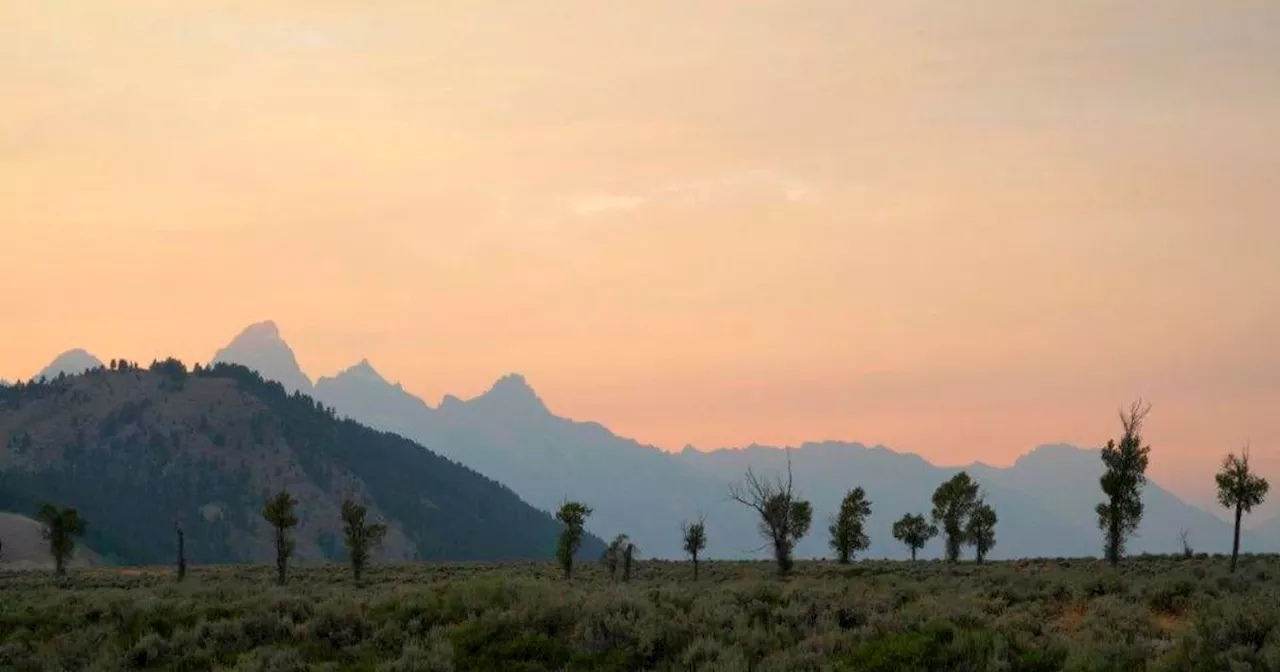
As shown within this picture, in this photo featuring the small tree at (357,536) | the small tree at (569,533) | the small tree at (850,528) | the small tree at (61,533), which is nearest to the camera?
the small tree at (569,533)

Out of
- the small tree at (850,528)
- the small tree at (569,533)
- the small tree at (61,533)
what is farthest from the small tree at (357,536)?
the small tree at (850,528)

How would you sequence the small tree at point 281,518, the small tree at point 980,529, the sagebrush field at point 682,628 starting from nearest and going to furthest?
1. the sagebrush field at point 682,628
2. the small tree at point 281,518
3. the small tree at point 980,529

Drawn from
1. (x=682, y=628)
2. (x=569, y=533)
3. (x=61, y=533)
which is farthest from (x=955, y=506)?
(x=61, y=533)

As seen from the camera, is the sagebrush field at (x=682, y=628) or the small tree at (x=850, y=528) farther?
the small tree at (x=850, y=528)

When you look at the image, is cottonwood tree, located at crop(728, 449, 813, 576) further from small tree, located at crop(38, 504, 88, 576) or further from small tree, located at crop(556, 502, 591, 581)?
small tree, located at crop(38, 504, 88, 576)

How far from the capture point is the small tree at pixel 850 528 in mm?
95250

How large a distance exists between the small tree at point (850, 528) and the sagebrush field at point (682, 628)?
63.8 meters

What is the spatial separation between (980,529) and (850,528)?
15.1 m

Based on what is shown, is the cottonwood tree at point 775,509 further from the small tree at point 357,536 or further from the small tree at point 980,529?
the small tree at point 980,529

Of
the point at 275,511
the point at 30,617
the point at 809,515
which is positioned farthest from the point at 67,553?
the point at 30,617

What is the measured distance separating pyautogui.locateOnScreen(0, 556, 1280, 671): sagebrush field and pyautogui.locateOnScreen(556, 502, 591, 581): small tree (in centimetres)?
4785

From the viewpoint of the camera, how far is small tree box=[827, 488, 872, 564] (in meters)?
95.2

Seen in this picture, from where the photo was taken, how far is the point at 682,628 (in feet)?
76.7

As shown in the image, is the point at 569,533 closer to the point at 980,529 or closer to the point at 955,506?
the point at 955,506
